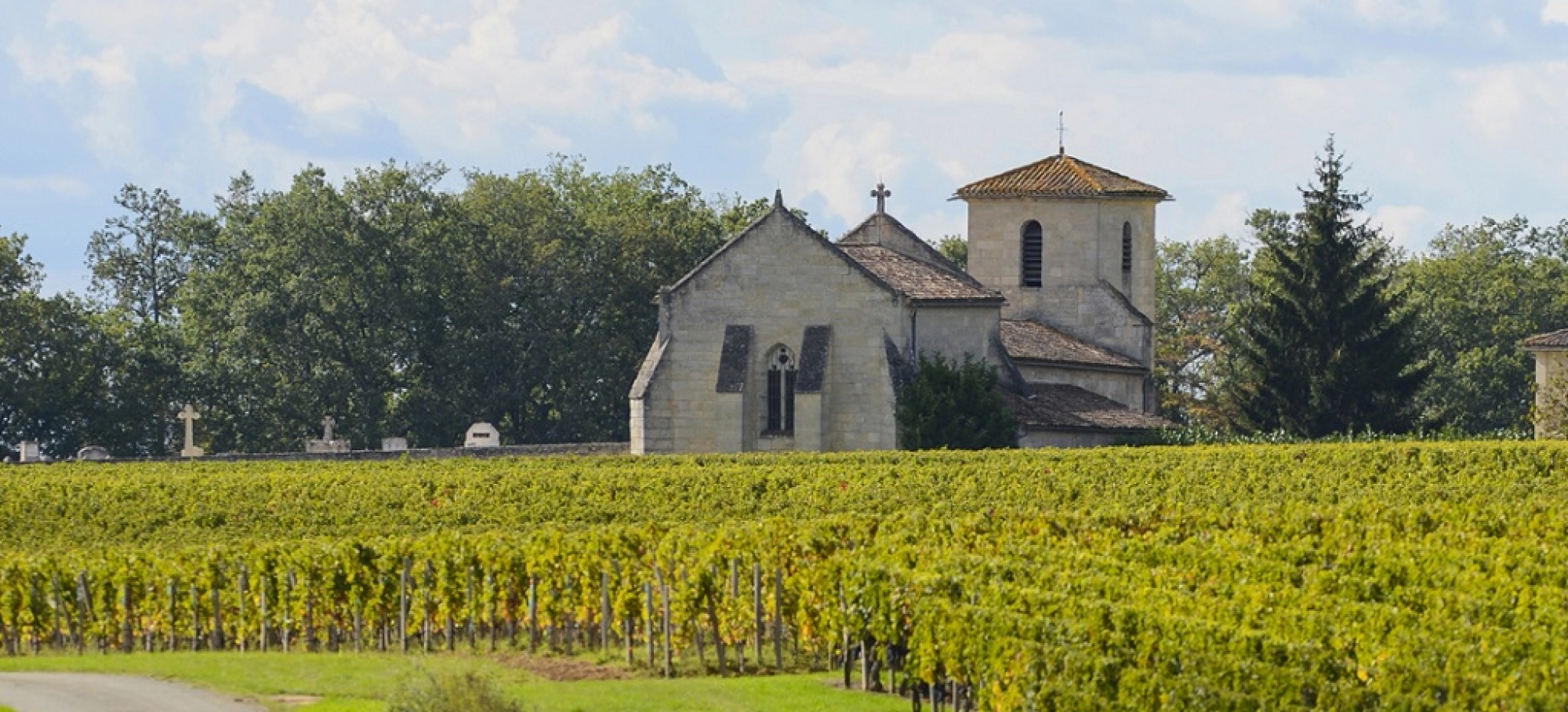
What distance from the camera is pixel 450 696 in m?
28.2

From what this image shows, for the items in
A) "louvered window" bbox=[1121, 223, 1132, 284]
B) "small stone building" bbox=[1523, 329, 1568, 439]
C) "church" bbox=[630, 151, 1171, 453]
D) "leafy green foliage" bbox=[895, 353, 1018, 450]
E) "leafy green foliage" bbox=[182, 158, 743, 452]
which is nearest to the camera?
"leafy green foliage" bbox=[895, 353, 1018, 450]

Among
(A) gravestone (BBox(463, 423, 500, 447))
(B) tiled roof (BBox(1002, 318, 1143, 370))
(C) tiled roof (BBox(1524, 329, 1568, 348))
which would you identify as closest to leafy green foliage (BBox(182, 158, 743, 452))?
(A) gravestone (BBox(463, 423, 500, 447))

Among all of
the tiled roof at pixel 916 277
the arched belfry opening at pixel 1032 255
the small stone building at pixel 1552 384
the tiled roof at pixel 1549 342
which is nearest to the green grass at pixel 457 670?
the tiled roof at pixel 916 277

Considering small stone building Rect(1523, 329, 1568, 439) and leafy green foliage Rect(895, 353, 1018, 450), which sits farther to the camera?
small stone building Rect(1523, 329, 1568, 439)

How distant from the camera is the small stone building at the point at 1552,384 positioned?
73688 mm

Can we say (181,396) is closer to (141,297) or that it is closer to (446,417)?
(446,417)

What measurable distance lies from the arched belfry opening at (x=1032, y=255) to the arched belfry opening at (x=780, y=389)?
16.1 meters

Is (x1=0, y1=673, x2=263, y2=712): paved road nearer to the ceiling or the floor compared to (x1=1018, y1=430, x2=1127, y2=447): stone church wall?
nearer to the floor

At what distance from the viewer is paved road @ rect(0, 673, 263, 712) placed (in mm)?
32344

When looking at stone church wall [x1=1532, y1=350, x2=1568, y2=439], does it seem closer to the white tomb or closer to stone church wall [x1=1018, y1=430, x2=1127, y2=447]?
stone church wall [x1=1018, y1=430, x2=1127, y2=447]

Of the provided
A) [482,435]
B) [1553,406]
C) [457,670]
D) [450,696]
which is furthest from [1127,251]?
[450,696]

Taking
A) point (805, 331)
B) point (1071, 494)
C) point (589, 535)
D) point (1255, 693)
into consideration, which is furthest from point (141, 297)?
point (1255, 693)

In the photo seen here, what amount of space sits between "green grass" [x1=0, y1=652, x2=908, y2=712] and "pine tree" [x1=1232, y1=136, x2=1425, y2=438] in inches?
1919

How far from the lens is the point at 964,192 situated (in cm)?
8838
